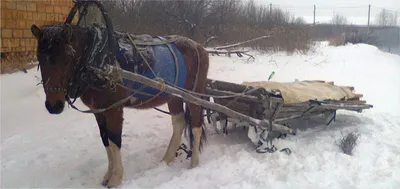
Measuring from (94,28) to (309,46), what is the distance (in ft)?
45.6

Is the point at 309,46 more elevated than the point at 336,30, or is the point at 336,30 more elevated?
the point at 336,30

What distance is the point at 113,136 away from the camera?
350 centimetres

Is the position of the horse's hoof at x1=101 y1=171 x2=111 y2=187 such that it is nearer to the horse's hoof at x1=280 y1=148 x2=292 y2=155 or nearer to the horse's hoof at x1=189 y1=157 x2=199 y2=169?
the horse's hoof at x1=189 y1=157 x2=199 y2=169

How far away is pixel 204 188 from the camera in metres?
3.38

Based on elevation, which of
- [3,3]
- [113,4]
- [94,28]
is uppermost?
[113,4]

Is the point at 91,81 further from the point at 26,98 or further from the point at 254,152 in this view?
the point at 26,98

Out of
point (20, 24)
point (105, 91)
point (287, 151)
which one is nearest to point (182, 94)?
point (105, 91)

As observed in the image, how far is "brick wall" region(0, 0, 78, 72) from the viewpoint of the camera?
6.57 meters

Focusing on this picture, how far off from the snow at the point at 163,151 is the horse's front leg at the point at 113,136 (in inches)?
5.0

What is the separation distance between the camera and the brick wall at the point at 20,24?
657 centimetres

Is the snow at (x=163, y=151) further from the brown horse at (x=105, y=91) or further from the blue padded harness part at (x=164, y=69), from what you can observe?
the blue padded harness part at (x=164, y=69)

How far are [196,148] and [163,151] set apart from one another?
2.04 feet

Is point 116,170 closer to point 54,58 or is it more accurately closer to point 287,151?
point 54,58

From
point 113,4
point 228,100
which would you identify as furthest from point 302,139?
point 113,4
